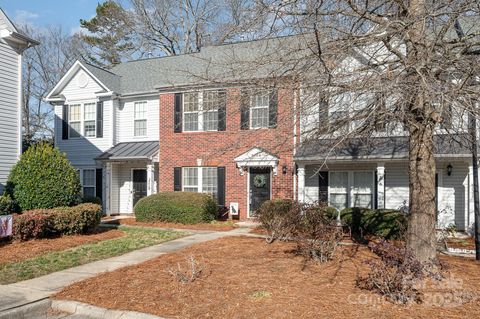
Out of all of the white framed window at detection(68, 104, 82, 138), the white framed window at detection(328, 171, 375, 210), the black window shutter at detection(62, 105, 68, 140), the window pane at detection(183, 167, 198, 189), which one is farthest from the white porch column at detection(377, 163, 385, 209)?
the black window shutter at detection(62, 105, 68, 140)

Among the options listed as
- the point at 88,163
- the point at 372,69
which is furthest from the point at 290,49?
the point at 88,163

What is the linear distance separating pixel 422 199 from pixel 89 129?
55.3 ft

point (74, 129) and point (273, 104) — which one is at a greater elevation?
point (74, 129)

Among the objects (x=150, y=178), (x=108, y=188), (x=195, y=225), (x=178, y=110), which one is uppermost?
(x=178, y=110)

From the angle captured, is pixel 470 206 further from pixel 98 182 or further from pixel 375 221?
pixel 98 182

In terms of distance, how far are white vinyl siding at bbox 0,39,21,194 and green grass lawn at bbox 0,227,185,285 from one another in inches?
205

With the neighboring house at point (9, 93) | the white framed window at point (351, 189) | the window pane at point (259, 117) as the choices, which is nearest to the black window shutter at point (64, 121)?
the neighboring house at point (9, 93)

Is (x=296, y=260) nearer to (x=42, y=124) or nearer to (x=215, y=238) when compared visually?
(x=215, y=238)

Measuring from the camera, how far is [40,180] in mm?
12430

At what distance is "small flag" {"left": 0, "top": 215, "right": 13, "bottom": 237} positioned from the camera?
10594mm

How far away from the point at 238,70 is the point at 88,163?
14340 mm

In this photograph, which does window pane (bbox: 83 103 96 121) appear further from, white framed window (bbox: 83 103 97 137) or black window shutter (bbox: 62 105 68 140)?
black window shutter (bbox: 62 105 68 140)

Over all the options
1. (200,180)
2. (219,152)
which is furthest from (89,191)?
(219,152)

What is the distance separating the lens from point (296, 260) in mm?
8211
